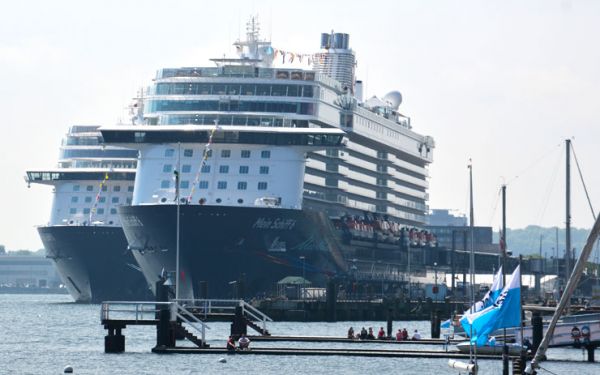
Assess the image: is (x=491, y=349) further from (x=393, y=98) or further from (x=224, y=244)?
(x=393, y=98)

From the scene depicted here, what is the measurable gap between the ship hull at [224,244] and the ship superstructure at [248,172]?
0.29 ft

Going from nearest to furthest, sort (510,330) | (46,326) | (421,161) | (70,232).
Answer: (510,330), (46,326), (70,232), (421,161)

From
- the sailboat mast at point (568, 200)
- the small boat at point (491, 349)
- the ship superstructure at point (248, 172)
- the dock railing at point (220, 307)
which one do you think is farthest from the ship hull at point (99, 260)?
the small boat at point (491, 349)

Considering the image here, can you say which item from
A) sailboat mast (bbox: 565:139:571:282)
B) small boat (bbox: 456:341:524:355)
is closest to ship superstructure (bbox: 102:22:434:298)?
sailboat mast (bbox: 565:139:571:282)

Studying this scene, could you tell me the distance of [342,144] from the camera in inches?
4562

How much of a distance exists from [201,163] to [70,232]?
32.9 meters

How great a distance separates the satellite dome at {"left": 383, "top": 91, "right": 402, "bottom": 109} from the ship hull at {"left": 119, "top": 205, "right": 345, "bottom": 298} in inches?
1945

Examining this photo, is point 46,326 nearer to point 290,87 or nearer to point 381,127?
point 290,87

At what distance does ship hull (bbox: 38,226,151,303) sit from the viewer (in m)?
143

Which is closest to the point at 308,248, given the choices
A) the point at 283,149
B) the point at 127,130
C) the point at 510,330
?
the point at 283,149

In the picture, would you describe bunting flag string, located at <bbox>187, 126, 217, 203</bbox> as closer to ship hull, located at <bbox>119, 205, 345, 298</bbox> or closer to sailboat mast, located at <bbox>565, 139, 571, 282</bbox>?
ship hull, located at <bbox>119, 205, 345, 298</bbox>

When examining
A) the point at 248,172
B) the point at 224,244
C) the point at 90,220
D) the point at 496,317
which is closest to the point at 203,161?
the point at 248,172

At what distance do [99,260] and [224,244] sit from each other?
34178 mm

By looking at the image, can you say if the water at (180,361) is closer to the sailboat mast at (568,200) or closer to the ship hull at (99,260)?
the sailboat mast at (568,200)
